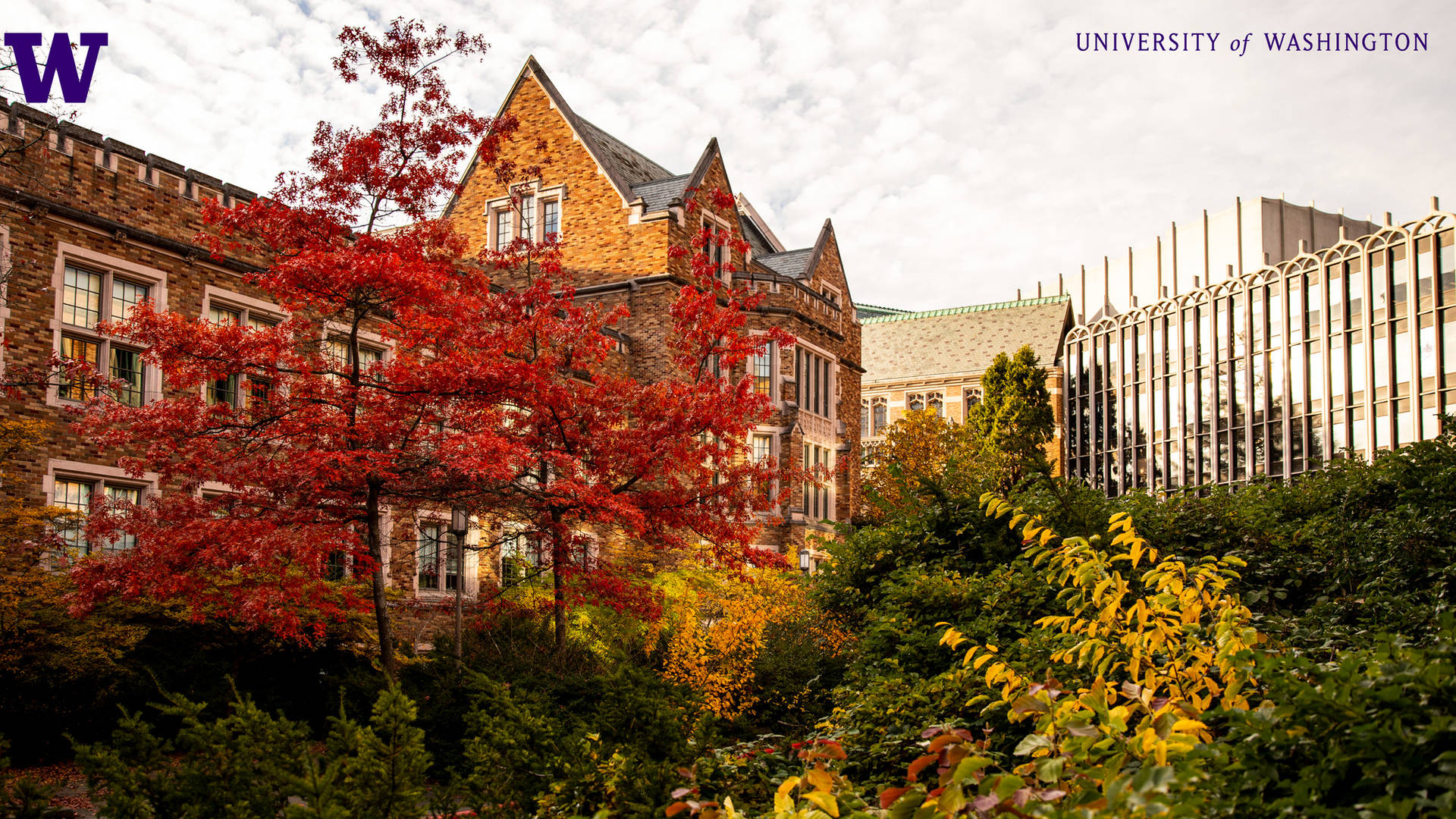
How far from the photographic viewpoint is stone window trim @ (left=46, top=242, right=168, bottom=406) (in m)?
15.2

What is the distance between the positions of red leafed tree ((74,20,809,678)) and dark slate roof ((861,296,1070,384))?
5320 centimetres

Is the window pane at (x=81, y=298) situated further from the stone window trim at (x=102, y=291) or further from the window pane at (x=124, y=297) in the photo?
the window pane at (x=124, y=297)

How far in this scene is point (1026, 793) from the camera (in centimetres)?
322

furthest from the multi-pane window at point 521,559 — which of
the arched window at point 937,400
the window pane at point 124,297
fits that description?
the arched window at point 937,400

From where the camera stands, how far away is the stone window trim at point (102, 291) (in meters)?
15.2

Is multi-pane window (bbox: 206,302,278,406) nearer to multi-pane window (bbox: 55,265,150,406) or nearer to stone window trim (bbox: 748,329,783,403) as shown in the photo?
multi-pane window (bbox: 55,265,150,406)

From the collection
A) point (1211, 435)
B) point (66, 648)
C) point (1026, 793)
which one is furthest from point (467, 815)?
point (1211, 435)

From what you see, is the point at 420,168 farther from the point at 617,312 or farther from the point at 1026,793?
the point at 1026,793

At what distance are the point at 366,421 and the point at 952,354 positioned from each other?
58888 millimetres

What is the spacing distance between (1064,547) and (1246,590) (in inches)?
167

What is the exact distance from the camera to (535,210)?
29438 mm

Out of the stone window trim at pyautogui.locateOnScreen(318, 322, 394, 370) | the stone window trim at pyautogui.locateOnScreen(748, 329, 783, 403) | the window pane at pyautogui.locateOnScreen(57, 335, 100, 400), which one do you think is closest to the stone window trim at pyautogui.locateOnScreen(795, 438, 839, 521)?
the stone window trim at pyautogui.locateOnScreen(748, 329, 783, 403)

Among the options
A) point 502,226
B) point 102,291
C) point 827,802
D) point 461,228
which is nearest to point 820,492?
point 502,226

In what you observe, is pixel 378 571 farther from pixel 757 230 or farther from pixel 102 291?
pixel 757 230
